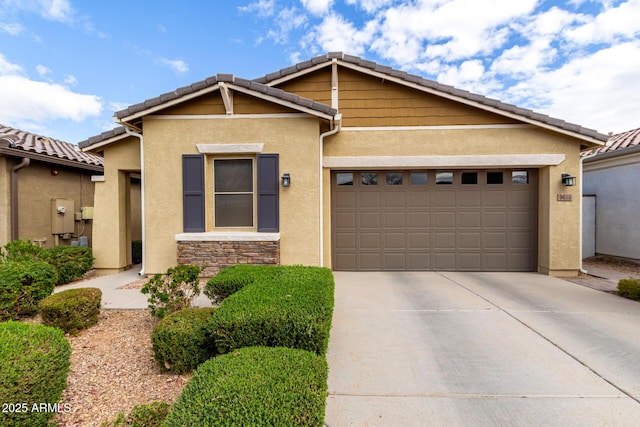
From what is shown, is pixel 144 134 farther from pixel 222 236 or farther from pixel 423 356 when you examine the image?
pixel 423 356

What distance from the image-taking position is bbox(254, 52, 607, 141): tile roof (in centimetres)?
677

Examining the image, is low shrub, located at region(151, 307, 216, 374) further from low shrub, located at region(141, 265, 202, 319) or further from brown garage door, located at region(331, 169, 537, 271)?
brown garage door, located at region(331, 169, 537, 271)

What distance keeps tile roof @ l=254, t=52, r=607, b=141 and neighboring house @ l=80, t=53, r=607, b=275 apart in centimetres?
3

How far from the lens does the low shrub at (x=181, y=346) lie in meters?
2.89

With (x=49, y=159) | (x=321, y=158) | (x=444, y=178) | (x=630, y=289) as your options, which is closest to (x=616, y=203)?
(x=630, y=289)

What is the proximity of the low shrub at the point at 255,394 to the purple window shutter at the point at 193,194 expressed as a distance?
4918 millimetres

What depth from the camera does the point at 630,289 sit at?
5273 millimetres

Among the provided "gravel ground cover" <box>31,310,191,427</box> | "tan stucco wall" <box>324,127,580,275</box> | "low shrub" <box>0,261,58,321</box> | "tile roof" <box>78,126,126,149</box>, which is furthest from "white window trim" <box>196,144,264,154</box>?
"gravel ground cover" <box>31,310,191,427</box>

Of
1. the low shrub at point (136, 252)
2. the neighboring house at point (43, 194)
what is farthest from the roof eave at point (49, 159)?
the low shrub at point (136, 252)

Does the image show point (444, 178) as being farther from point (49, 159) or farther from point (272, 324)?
point (49, 159)

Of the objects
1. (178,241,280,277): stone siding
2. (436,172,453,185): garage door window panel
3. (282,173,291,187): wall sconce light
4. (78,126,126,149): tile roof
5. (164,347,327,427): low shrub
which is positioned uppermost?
(78,126,126,149): tile roof

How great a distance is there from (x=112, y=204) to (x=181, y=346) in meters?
5.88

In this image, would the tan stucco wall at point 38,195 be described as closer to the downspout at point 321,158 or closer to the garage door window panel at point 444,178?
the downspout at point 321,158

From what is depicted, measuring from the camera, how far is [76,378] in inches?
114
